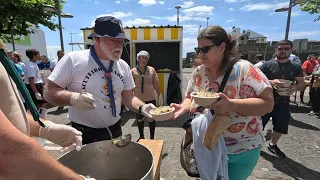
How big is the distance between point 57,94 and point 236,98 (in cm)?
138

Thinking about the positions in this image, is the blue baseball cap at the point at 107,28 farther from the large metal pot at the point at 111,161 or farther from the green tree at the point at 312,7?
the green tree at the point at 312,7

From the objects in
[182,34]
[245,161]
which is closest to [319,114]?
[182,34]

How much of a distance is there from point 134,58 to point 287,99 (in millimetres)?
4831

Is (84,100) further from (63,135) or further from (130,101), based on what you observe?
(130,101)

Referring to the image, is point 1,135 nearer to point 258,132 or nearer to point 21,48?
point 258,132

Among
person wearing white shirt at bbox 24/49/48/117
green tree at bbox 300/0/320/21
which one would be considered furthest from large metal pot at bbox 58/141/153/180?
green tree at bbox 300/0/320/21

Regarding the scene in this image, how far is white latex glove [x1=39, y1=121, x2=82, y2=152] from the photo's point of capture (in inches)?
48.3

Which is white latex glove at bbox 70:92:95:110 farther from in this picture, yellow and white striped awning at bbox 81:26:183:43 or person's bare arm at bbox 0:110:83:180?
yellow and white striped awning at bbox 81:26:183:43

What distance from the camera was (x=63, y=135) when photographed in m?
1.25

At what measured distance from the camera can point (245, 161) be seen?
1.76m

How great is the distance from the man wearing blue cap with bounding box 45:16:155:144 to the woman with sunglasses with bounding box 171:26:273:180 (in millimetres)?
631

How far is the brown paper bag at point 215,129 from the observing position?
1597mm

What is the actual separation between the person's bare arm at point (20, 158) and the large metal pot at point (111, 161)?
1.98 feet

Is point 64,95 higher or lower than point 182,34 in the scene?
lower
